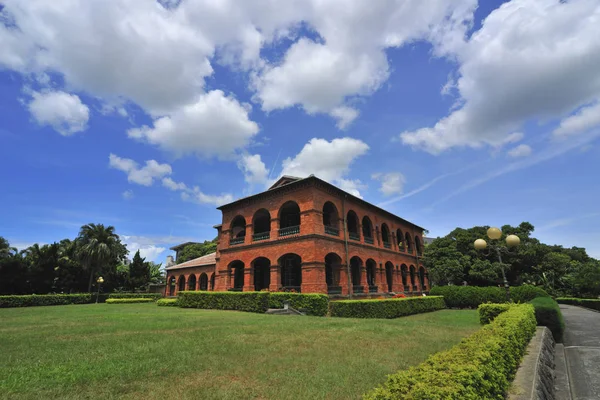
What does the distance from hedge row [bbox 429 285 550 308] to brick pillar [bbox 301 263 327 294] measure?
33.4 feet

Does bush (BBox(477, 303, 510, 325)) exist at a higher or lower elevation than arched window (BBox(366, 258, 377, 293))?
lower

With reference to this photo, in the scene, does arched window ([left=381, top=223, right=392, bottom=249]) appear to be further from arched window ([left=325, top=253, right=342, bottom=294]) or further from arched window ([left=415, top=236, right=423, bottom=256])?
arched window ([left=325, top=253, right=342, bottom=294])

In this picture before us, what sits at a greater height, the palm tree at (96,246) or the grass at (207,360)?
the palm tree at (96,246)

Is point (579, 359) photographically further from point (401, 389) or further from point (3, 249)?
point (3, 249)

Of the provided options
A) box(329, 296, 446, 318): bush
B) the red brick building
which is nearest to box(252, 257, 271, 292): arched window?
the red brick building

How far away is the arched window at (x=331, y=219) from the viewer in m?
20.9

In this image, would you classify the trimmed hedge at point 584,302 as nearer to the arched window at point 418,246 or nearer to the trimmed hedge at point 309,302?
the arched window at point 418,246

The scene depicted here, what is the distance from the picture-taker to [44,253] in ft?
119

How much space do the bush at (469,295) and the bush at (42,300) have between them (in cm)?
3538

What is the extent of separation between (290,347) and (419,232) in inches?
1218

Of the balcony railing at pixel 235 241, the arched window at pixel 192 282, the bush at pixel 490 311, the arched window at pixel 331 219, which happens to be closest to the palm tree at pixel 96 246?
the arched window at pixel 192 282

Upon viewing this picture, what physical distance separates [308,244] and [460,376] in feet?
52.5

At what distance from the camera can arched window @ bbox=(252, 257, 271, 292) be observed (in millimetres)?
24936

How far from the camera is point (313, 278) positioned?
18.5 metres
